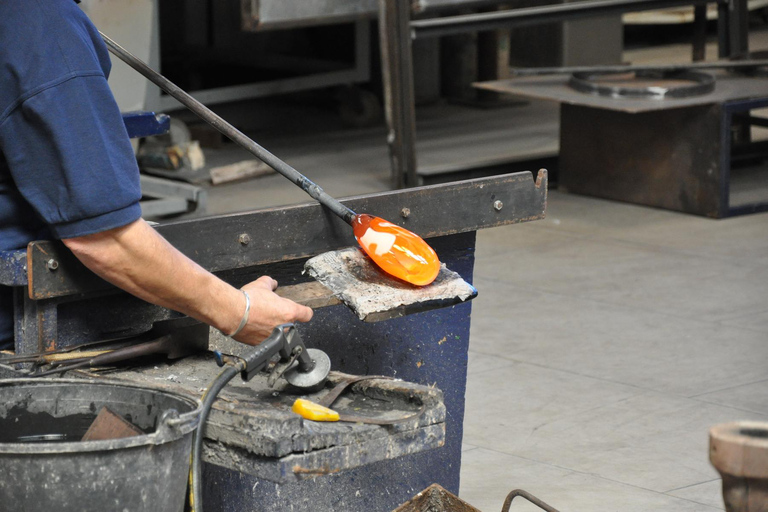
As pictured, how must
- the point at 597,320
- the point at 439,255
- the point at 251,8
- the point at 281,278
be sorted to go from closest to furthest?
the point at 281,278, the point at 439,255, the point at 597,320, the point at 251,8

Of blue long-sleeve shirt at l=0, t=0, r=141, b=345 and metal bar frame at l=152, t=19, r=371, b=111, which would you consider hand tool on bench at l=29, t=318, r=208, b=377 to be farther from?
metal bar frame at l=152, t=19, r=371, b=111

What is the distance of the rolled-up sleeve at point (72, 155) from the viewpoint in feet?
5.31

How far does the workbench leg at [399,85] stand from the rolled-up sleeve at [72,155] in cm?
406

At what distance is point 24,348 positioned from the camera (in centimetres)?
185

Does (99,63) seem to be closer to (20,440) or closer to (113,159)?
(113,159)

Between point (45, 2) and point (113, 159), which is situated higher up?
point (45, 2)

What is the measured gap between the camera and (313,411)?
169cm

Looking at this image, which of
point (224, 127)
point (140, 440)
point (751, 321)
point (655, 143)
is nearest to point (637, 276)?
point (751, 321)

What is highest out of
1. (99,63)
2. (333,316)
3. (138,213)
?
(99,63)

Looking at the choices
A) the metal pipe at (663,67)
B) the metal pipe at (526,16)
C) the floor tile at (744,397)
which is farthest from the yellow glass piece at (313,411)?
the metal pipe at (663,67)

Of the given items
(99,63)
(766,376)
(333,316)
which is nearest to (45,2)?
(99,63)

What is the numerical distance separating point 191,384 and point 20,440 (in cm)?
28

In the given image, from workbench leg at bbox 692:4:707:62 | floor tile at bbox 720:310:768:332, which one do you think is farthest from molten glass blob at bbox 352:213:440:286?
workbench leg at bbox 692:4:707:62

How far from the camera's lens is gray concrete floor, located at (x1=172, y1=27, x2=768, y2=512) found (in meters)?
2.91
